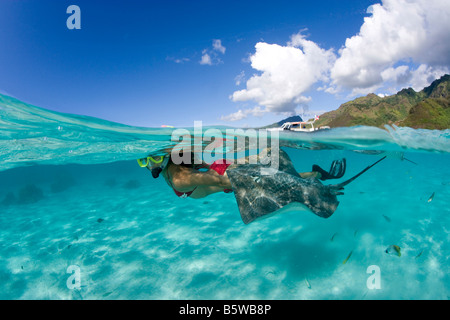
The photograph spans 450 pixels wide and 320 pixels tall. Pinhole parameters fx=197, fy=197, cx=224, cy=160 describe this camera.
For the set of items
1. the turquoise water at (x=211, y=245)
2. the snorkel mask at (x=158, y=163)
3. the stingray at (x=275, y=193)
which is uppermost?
the snorkel mask at (x=158, y=163)

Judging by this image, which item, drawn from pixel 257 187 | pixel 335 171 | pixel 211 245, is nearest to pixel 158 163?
pixel 257 187

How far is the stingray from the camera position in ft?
15.2

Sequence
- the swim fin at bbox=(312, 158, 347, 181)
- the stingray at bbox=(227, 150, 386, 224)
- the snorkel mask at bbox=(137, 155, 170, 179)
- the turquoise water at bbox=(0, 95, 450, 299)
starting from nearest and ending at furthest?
the stingray at bbox=(227, 150, 386, 224) < the turquoise water at bbox=(0, 95, 450, 299) < the snorkel mask at bbox=(137, 155, 170, 179) < the swim fin at bbox=(312, 158, 347, 181)

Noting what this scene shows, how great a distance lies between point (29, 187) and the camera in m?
20.0

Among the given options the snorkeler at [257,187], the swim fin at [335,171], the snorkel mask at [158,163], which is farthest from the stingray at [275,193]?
the snorkel mask at [158,163]

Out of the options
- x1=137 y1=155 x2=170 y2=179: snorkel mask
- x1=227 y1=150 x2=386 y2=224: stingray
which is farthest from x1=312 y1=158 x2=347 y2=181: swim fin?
x1=137 y1=155 x2=170 y2=179: snorkel mask

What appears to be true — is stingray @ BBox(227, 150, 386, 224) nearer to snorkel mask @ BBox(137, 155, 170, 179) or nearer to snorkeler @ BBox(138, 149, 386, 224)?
snorkeler @ BBox(138, 149, 386, 224)

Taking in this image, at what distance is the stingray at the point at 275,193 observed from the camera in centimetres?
463

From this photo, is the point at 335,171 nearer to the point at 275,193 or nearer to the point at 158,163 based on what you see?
the point at 275,193

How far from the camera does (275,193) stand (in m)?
4.88

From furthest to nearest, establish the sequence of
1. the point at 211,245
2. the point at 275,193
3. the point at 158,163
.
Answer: the point at 211,245
the point at 158,163
the point at 275,193

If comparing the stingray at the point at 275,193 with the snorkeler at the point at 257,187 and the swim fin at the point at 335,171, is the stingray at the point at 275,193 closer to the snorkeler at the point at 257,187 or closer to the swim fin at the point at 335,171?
the snorkeler at the point at 257,187

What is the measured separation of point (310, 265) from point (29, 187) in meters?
26.5

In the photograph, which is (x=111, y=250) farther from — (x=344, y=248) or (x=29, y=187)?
(x=29, y=187)
